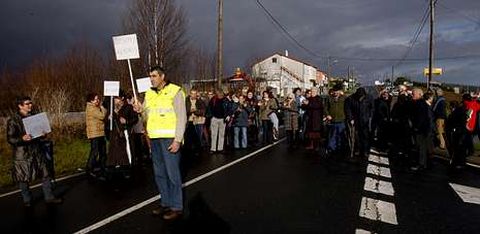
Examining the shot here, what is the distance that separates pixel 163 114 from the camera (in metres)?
7.04

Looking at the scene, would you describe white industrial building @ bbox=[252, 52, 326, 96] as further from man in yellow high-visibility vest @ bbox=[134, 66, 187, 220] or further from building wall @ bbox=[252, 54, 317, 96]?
man in yellow high-visibility vest @ bbox=[134, 66, 187, 220]

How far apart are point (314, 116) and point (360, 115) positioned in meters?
1.71

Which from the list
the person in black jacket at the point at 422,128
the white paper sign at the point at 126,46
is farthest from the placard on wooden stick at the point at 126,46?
the person in black jacket at the point at 422,128

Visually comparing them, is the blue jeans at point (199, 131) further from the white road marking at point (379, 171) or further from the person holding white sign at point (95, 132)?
the white road marking at point (379, 171)

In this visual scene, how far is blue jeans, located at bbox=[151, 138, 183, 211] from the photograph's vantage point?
7.15 meters

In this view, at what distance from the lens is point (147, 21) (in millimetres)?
31375

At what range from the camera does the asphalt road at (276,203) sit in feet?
21.9

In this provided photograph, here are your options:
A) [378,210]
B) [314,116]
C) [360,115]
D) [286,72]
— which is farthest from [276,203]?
[286,72]

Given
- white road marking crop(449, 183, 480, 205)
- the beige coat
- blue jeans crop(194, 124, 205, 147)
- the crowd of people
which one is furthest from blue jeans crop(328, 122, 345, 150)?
the beige coat

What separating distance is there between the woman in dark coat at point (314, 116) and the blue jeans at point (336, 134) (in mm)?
713

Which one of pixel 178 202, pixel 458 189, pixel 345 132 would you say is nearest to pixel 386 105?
pixel 345 132

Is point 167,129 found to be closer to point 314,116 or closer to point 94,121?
point 94,121

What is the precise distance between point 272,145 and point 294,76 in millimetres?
88522

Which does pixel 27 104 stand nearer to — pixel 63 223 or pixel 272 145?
pixel 63 223
